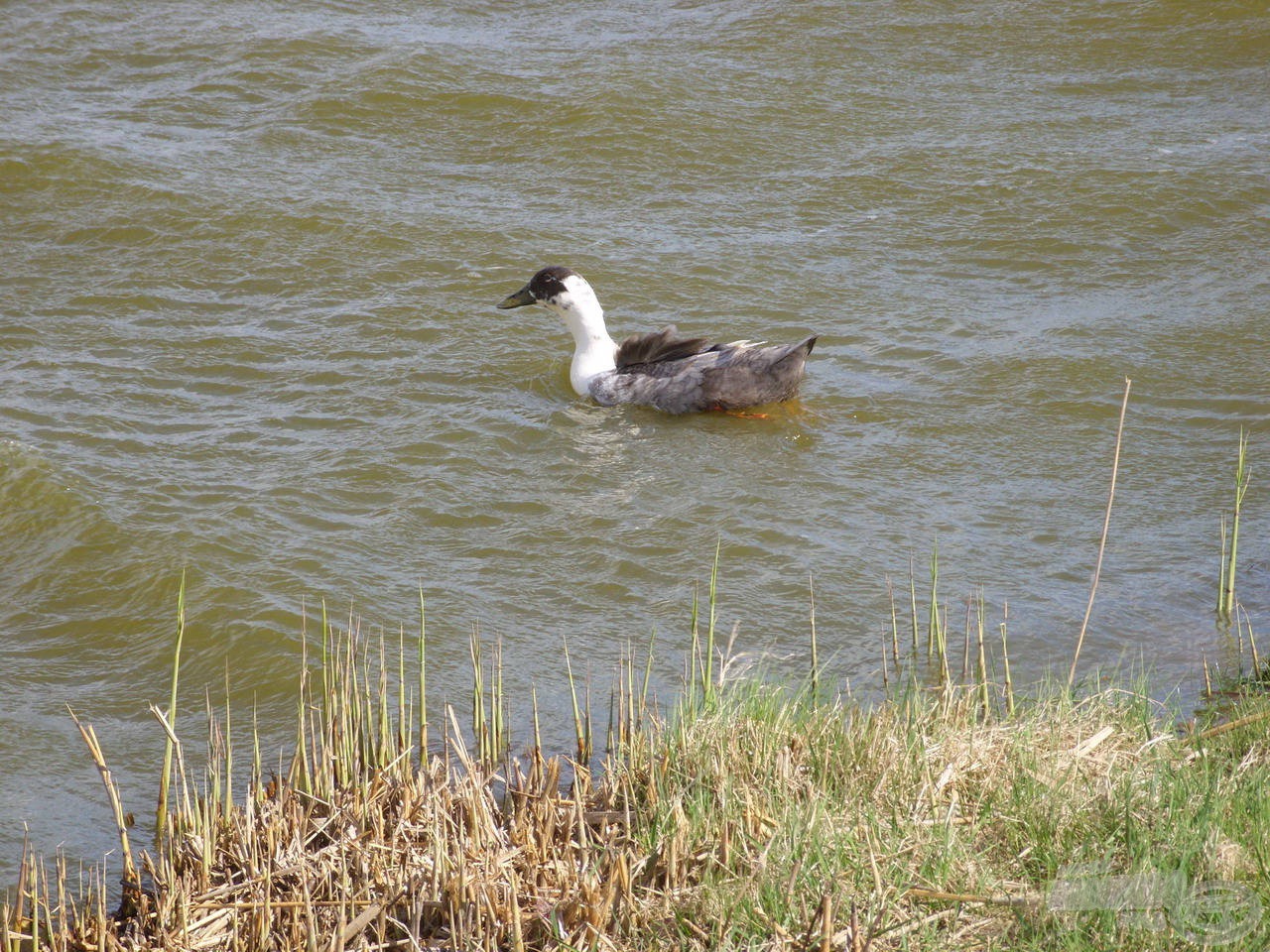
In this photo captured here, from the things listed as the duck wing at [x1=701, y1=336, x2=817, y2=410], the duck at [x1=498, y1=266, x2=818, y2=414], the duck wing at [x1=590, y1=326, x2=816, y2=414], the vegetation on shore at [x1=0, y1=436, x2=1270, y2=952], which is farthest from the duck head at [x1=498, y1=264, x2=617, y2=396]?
the vegetation on shore at [x1=0, y1=436, x2=1270, y2=952]

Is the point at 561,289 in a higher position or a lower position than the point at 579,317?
higher

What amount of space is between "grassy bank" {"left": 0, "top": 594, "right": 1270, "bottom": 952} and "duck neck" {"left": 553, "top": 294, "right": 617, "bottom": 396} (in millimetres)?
4463

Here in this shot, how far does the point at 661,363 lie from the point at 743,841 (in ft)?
17.0

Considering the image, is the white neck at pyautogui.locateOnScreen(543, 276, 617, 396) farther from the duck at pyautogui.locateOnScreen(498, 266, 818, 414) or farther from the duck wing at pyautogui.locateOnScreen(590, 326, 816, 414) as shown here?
the duck wing at pyautogui.locateOnScreen(590, 326, 816, 414)

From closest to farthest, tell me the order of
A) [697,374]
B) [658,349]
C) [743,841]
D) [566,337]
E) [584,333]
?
[743,841], [697,374], [658,349], [584,333], [566,337]

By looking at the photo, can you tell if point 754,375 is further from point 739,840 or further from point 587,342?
point 739,840

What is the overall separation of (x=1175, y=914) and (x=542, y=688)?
2656mm

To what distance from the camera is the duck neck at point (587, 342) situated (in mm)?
8633

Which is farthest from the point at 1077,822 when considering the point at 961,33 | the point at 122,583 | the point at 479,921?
the point at 961,33

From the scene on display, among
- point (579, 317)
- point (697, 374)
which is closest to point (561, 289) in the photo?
point (579, 317)

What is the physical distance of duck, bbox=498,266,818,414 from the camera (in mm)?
7895

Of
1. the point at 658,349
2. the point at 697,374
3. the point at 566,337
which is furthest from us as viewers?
the point at 566,337

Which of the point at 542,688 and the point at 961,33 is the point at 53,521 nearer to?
the point at 542,688

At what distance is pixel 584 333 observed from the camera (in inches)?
343
